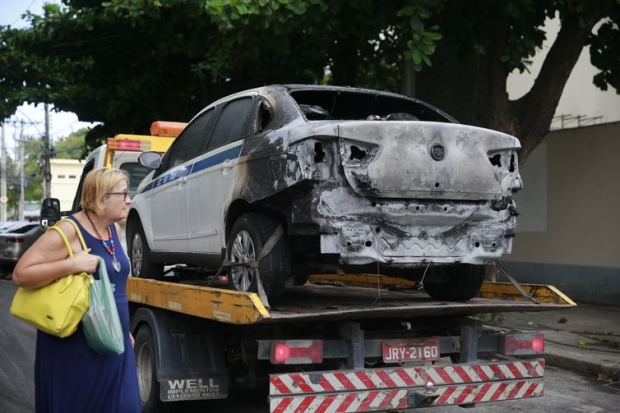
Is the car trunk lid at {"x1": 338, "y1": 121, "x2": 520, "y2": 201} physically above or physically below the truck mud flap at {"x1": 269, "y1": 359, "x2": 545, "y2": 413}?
above

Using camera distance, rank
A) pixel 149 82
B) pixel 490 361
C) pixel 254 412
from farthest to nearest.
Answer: pixel 149 82 → pixel 254 412 → pixel 490 361

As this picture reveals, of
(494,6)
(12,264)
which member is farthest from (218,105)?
(12,264)

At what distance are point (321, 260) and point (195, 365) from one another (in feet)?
3.75

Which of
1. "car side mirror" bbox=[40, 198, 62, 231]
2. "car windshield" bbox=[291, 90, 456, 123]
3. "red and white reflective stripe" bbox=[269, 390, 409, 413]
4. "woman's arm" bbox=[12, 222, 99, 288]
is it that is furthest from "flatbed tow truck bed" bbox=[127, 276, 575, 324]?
"car side mirror" bbox=[40, 198, 62, 231]

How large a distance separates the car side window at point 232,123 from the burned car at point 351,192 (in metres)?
0.02

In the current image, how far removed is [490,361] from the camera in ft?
17.0

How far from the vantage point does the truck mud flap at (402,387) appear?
15.0 feet

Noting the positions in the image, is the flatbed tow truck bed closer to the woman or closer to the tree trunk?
Answer: the woman

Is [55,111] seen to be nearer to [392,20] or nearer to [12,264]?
[12,264]

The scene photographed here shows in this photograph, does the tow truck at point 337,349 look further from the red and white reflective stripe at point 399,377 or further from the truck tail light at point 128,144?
the truck tail light at point 128,144

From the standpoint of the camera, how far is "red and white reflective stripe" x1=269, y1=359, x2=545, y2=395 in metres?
4.56

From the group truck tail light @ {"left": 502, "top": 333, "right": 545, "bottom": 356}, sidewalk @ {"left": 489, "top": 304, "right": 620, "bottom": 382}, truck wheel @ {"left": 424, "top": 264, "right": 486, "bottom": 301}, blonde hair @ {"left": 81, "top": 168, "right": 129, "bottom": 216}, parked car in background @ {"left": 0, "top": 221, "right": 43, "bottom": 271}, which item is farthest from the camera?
parked car in background @ {"left": 0, "top": 221, "right": 43, "bottom": 271}

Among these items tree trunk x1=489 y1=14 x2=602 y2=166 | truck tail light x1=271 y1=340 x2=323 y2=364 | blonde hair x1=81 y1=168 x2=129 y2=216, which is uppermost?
tree trunk x1=489 y1=14 x2=602 y2=166

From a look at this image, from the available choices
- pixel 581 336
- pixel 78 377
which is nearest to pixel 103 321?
pixel 78 377
